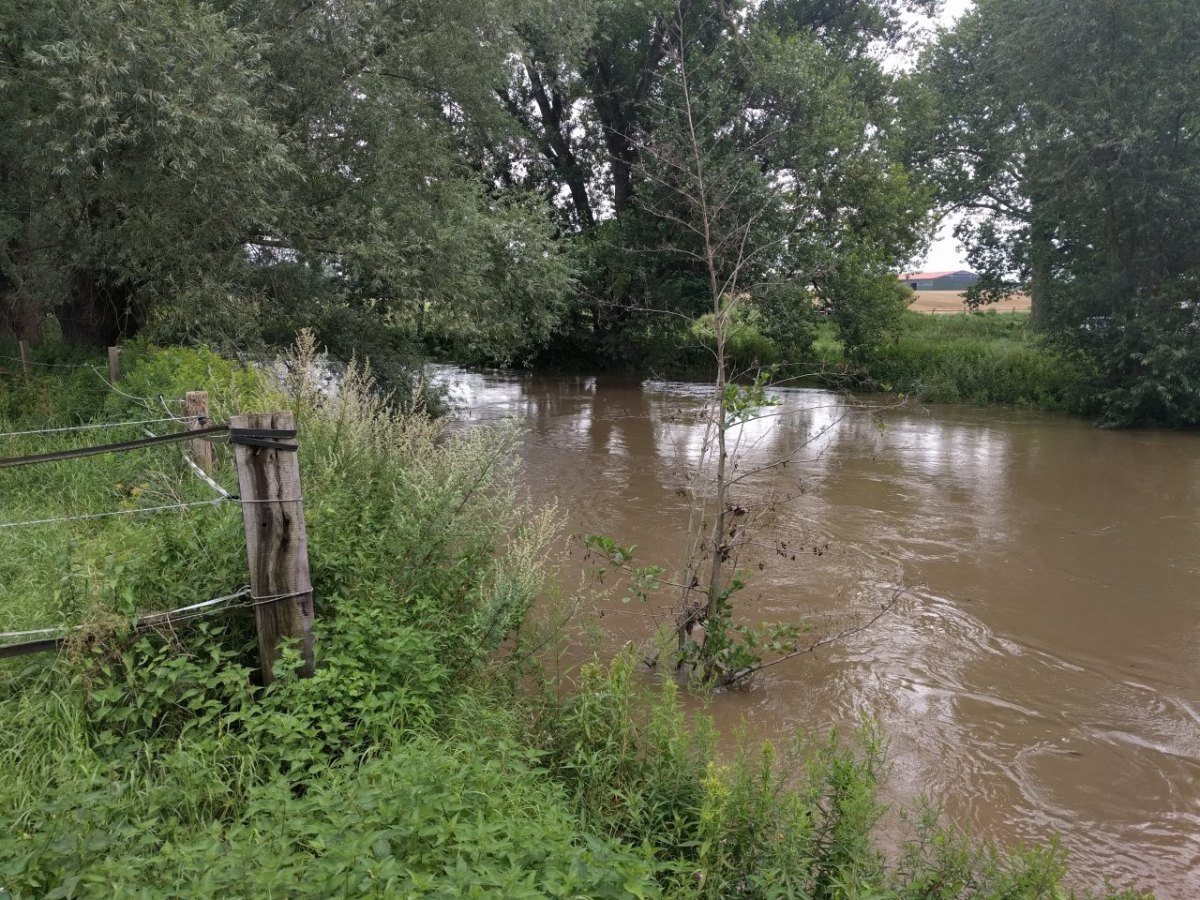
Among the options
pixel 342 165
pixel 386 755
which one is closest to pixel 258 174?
pixel 342 165

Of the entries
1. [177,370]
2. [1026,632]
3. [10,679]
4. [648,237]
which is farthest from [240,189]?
[648,237]

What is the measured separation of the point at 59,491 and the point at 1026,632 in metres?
7.58

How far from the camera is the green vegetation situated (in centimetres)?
2003

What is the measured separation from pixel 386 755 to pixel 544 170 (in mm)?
21398

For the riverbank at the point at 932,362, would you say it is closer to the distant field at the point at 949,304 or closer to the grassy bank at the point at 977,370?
the grassy bank at the point at 977,370

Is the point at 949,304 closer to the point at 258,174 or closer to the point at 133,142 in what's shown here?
the point at 258,174

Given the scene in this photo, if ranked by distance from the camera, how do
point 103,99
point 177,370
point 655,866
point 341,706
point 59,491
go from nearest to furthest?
point 655,866
point 341,706
point 59,491
point 177,370
point 103,99

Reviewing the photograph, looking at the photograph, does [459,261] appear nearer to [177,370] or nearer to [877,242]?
[177,370]

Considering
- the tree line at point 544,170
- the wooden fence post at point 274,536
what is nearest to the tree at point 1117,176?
the tree line at point 544,170

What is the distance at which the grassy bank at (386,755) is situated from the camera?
2.87 m

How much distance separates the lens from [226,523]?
462cm

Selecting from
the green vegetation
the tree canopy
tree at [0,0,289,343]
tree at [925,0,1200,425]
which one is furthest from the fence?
the green vegetation

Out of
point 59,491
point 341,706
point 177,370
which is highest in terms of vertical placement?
point 177,370

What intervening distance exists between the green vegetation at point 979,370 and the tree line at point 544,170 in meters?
1.06
